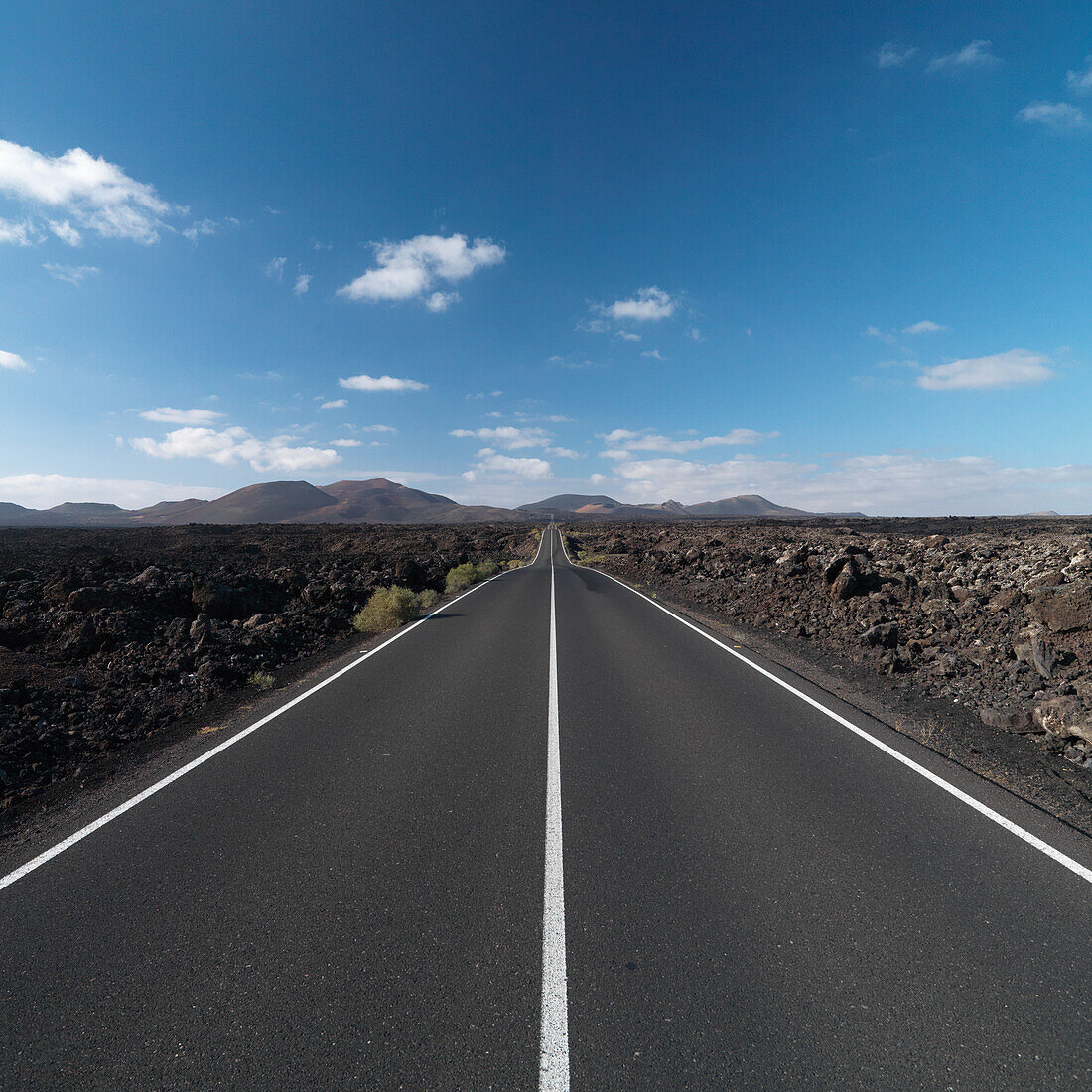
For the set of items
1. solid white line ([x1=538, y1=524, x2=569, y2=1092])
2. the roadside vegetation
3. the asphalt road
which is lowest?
the asphalt road

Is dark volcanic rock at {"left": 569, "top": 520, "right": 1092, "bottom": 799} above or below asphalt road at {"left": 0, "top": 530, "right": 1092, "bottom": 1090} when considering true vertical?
above

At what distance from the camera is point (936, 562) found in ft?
45.8

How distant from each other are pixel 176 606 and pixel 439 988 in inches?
558

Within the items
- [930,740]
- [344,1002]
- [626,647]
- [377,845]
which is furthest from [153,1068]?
[626,647]

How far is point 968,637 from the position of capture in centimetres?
985

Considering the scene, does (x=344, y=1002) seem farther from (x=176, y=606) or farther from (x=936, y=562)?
(x=936, y=562)

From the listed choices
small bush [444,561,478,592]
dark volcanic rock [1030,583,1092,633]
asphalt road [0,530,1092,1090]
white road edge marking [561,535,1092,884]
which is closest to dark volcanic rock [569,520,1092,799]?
dark volcanic rock [1030,583,1092,633]

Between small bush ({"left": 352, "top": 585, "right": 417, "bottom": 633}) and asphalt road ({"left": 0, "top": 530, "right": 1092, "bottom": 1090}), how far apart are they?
27.2 feet

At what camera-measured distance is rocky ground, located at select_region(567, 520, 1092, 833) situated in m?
6.40

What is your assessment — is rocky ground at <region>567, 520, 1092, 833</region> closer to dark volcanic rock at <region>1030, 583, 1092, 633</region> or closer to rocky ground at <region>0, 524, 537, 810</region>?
dark volcanic rock at <region>1030, 583, 1092, 633</region>

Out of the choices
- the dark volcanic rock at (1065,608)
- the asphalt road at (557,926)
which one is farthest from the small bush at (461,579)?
the dark volcanic rock at (1065,608)

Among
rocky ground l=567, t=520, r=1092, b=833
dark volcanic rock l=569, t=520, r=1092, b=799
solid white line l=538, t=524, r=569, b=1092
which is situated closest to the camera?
solid white line l=538, t=524, r=569, b=1092

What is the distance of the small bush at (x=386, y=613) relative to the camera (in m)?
14.9

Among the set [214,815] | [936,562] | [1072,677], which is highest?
[936,562]
